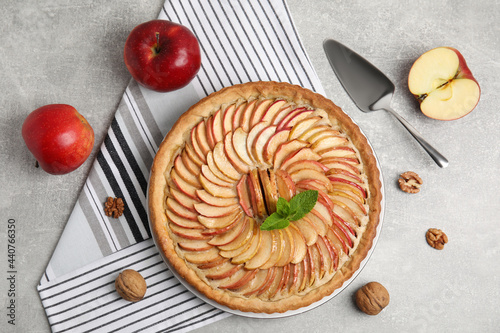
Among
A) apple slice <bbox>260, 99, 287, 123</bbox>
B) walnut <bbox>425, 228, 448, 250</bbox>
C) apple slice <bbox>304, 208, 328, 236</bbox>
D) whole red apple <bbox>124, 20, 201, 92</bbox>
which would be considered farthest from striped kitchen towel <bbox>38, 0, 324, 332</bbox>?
walnut <bbox>425, 228, 448, 250</bbox>

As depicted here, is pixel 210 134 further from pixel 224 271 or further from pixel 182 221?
pixel 224 271

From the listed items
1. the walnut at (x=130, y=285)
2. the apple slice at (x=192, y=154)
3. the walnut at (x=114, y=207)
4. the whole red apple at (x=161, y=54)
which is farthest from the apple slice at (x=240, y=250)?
the whole red apple at (x=161, y=54)

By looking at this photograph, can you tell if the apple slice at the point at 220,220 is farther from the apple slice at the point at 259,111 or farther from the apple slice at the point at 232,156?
the apple slice at the point at 259,111

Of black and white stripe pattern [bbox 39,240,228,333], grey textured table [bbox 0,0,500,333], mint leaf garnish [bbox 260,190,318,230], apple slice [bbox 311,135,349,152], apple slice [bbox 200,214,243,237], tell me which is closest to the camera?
mint leaf garnish [bbox 260,190,318,230]

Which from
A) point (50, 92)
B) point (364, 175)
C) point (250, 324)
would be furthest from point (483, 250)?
point (50, 92)

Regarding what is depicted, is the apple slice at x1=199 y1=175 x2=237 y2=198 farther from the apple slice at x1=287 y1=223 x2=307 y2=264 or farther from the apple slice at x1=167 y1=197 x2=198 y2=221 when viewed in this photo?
the apple slice at x1=287 y1=223 x2=307 y2=264

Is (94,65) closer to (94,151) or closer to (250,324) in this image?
(94,151)
